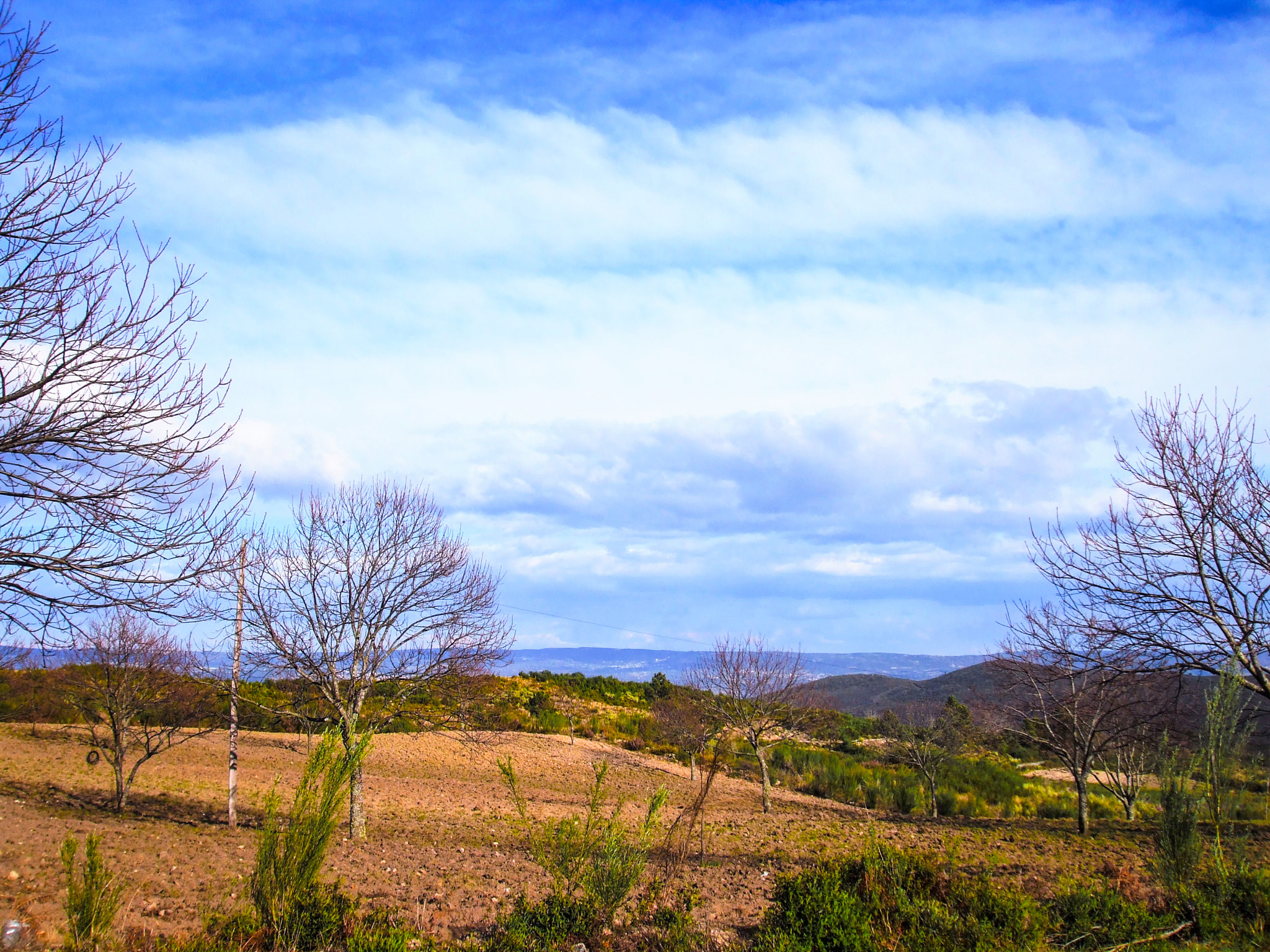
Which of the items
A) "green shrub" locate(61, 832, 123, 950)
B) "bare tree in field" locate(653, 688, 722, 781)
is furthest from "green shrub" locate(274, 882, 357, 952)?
"bare tree in field" locate(653, 688, 722, 781)

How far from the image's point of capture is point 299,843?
5445 millimetres

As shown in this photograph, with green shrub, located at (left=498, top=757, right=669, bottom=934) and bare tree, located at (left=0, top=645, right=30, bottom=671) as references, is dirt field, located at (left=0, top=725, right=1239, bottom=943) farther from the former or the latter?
bare tree, located at (left=0, top=645, right=30, bottom=671)

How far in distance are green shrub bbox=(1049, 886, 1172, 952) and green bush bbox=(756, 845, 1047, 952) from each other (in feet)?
0.89

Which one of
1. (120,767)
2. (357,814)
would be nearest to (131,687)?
(120,767)

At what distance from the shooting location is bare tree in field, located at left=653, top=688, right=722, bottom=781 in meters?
24.3

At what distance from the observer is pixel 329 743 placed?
5434mm

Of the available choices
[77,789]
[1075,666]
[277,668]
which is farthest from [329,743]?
[77,789]

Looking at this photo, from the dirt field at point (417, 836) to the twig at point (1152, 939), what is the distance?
2.29 m

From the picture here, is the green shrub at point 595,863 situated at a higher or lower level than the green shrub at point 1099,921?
higher

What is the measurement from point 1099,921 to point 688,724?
2113 cm

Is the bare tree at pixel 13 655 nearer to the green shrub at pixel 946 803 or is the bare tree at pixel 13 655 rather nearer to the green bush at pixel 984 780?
the green shrub at pixel 946 803

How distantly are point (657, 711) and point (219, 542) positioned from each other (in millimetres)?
28009

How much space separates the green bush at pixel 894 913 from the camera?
239 inches

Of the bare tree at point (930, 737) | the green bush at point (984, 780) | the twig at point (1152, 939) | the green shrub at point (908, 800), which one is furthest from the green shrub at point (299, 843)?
the green bush at point (984, 780)
